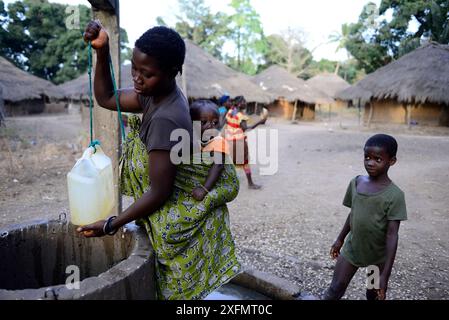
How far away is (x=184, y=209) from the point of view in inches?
56.4

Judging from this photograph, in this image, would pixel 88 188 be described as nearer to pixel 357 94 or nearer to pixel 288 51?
pixel 357 94

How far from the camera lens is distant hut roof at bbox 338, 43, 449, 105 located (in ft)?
43.8

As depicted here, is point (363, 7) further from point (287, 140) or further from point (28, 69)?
point (28, 69)

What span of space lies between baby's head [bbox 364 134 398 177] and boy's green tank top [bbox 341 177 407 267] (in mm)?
123

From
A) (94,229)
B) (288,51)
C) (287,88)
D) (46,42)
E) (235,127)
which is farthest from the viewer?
(288,51)

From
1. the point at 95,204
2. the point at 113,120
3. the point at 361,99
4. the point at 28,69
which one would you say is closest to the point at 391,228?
the point at 95,204

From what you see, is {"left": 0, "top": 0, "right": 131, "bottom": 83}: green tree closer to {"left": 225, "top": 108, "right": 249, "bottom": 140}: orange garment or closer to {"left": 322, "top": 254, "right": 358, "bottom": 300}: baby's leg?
{"left": 225, "top": 108, "right": 249, "bottom": 140}: orange garment

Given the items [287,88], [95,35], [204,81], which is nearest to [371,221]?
[95,35]

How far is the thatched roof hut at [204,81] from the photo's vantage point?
14.2 meters

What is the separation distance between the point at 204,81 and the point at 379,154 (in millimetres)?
13714

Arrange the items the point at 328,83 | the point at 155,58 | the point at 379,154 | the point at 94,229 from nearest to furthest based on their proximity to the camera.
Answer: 1. the point at 155,58
2. the point at 94,229
3. the point at 379,154
4. the point at 328,83

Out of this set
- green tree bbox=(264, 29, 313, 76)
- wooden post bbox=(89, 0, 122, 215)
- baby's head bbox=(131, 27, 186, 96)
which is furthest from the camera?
green tree bbox=(264, 29, 313, 76)

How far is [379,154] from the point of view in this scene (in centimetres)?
194

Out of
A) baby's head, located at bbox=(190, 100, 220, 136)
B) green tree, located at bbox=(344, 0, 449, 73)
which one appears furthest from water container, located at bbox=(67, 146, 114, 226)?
green tree, located at bbox=(344, 0, 449, 73)
